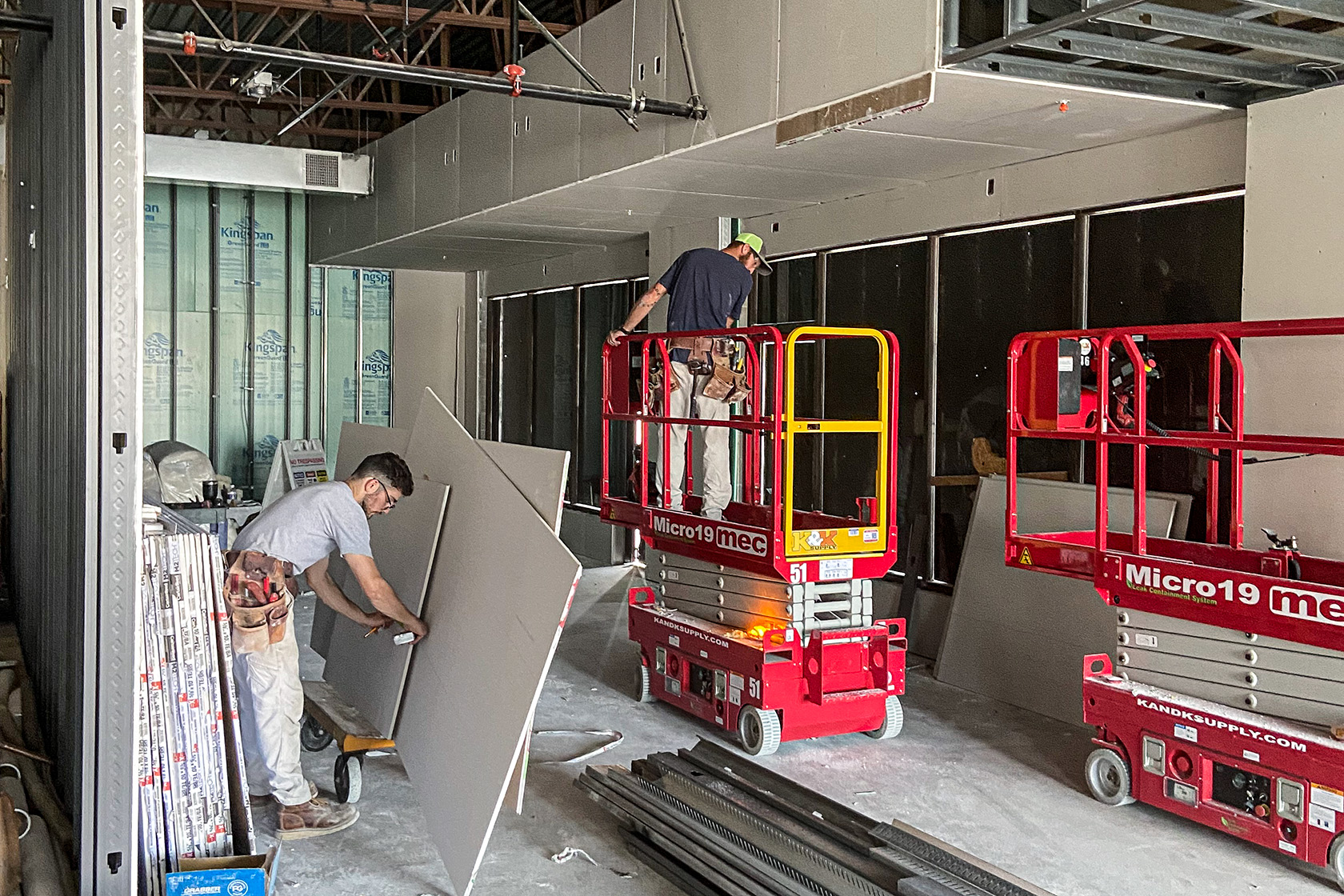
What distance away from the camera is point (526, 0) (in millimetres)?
9789

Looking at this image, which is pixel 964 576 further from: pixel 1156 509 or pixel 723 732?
pixel 723 732

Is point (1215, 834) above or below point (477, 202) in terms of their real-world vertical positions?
below

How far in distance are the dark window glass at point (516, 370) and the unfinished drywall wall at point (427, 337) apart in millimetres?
744

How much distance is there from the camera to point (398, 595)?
4.99 meters

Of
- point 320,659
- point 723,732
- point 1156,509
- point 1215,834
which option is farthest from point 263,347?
point 1215,834

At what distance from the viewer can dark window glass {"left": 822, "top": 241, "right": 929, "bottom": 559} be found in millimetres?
7285

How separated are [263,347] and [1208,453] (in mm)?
9969

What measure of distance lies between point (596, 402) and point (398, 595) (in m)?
6.39

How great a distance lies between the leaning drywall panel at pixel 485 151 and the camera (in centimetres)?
828

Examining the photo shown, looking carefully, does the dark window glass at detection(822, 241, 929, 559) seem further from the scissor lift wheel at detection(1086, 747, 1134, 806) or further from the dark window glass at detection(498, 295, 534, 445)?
the dark window glass at detection(498, 295, 534, 445)

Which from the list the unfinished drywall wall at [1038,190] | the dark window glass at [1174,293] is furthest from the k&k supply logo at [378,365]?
the dark window glass at [1174,293]

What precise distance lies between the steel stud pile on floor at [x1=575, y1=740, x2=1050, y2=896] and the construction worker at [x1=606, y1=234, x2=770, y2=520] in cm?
195

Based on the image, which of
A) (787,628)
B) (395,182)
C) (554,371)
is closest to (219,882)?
(787,628)

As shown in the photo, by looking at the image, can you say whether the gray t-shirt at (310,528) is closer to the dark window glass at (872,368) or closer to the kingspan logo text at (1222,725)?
the kingspan logo text at (1222,725)
